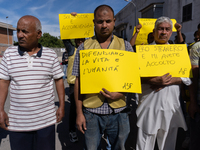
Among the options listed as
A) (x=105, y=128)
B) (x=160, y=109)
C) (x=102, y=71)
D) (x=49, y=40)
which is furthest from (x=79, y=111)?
(x=49, y=40)

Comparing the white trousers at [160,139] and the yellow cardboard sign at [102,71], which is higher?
the yellow cardboard sign at [102,71]

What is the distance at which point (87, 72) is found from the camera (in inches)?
52.7

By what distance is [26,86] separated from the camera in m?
1.45

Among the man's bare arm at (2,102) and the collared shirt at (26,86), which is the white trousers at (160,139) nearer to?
the collared shirt at (26,86)

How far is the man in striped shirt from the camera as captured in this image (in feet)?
4.75

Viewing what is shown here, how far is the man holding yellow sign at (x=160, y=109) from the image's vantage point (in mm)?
1719

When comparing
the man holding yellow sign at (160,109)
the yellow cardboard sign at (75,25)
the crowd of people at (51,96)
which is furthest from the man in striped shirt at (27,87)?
the man holding yellow sign at (160,109)

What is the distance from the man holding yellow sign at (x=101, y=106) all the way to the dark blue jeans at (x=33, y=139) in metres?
0.41

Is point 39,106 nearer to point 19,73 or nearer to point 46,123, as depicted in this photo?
point 46,123

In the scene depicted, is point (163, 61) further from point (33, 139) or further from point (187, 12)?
point (187, 12)

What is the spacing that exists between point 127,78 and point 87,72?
0.38 meters

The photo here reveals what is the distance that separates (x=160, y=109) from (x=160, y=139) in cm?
42

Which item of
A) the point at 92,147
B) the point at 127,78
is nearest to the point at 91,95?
the point at 127,78

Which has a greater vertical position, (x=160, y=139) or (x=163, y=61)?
(x=163, y=61)
